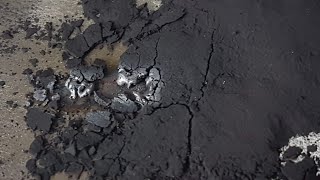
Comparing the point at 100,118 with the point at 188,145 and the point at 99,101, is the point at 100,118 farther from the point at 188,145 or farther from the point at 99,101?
the point at 188,145

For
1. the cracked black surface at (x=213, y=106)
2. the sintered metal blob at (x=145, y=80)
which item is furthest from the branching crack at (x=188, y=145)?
the sintered metal blob at (x=145, y=80)

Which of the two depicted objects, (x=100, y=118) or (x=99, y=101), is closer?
(x=100, y=118)

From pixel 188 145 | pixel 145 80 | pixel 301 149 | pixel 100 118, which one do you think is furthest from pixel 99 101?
pixel 301 149

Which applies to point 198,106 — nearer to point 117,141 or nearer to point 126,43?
point 117,141

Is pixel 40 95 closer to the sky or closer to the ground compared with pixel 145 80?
closer to the ground

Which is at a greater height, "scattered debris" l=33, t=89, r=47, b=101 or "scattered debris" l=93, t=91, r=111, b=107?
"scattered debris" l=93, t=91, r=111, b=107

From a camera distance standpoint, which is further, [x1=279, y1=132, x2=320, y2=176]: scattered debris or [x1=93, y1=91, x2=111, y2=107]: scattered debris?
[x1=93, y1=91, x2=111, y2=107]: scattered debris

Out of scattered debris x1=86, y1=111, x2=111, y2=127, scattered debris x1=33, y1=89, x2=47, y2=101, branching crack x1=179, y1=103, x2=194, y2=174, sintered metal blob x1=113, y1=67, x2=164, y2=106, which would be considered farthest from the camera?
scattered debris x1=33, y1=89, x2=47, y2=101

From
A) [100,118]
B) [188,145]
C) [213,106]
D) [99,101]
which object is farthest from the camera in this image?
[99,101]

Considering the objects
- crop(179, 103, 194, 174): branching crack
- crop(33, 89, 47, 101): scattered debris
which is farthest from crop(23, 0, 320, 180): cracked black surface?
crop(33, 89, 47, 101): scattered debris

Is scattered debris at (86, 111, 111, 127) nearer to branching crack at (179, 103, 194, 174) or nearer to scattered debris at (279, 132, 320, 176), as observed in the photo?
branching crack at (179, 103, 194, 174)
